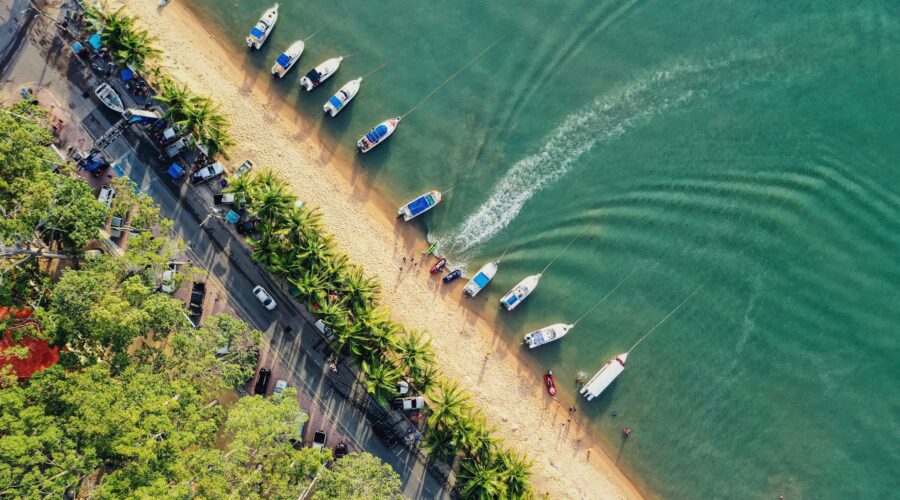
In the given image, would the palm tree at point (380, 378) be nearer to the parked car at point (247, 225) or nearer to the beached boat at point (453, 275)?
the beached boat at point (453, 275)

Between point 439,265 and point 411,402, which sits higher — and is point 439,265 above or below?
above

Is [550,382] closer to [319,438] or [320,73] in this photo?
[319,438]

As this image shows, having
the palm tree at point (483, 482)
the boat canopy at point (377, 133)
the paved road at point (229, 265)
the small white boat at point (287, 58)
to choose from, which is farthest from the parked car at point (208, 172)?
the palm tree at point (483, 482)

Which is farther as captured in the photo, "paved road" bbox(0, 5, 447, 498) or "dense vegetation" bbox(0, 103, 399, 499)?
"paved road" bbox(0, 5, 447, 498)

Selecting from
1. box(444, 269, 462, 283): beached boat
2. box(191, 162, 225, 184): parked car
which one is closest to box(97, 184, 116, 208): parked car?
box(191, 162, 225, 184): parked car

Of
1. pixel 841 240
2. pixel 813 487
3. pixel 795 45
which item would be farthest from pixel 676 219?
pixel 813 487

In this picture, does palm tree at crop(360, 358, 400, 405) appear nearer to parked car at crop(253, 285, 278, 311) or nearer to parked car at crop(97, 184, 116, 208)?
parked car at crop(253, 285, 278, 311)

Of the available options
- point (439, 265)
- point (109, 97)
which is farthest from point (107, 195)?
point (439, 265)
